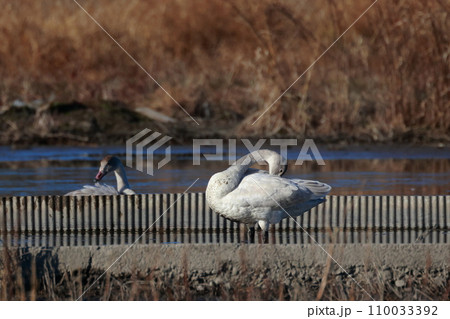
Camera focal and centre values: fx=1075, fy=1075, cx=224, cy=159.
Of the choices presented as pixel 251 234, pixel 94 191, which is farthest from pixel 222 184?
pixel 94 191

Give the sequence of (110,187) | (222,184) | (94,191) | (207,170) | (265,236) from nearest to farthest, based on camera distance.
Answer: (222,184), (265,236), (94,191), (110,187), (207,170)

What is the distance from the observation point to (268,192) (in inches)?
345

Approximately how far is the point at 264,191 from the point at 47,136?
34.7 feet

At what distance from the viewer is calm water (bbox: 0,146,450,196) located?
43.4ft

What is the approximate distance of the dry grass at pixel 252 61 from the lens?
1812cm

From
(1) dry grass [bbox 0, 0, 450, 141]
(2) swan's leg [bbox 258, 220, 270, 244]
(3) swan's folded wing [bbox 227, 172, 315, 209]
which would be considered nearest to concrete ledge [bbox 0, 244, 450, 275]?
(3) swan's folded wing [bbox 227, 172, 315, 209]

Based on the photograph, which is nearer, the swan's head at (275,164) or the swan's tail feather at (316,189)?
the swan's tail feather at (316,189)

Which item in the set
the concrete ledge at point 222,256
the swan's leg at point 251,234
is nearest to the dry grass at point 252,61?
the swan's leg at point 251,234

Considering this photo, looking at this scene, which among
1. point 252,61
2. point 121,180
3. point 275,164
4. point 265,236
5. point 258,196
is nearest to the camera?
point 258,196

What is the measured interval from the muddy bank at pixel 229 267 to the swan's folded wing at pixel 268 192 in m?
0.93

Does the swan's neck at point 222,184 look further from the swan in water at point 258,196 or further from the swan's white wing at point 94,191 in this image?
the swan's white wing at point 94,191

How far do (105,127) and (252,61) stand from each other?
16.1 ft

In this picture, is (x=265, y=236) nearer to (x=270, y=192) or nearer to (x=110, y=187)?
(x=270, y=192)

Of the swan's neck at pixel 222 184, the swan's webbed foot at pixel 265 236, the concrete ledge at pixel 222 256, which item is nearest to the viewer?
the concrete ledge at pixel 222 256
